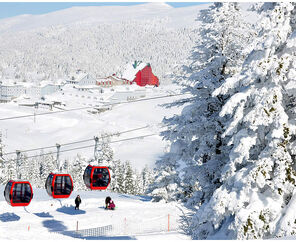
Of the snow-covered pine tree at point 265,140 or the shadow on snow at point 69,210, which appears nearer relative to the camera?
the snow-covered pine tree at point 265,140

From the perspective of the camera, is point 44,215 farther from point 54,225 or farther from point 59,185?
point 59,185

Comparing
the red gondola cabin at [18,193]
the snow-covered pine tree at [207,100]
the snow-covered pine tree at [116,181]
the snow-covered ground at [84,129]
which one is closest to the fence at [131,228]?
the red gondola cabin at [18,193]

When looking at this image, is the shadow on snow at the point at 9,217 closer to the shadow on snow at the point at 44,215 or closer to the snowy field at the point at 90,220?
the snowy field at the point at 90,220

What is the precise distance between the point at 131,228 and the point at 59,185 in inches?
203

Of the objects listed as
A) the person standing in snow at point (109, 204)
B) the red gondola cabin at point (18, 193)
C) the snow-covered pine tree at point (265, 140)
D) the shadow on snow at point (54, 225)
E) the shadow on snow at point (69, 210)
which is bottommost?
the shadow on snow at point (69, 210)

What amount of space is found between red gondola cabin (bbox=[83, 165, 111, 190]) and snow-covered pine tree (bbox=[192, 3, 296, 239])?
53.9 ft

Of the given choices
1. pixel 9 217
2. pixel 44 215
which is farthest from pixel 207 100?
pixel 9 217

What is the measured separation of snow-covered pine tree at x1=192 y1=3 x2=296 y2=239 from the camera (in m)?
11.4

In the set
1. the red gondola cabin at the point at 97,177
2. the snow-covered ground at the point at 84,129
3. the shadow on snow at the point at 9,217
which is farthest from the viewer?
the snow-covered ground at the point at 84,129

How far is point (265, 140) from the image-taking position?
12.2 meters

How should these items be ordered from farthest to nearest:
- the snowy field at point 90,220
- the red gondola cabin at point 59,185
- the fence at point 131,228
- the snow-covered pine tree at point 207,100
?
the red gondola cabin at point 59,185 < the fence at point 131,228 < the snowy field at point 90,220 < the snow-covered pine tree at point 207,100

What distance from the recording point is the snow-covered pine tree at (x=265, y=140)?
11.4m

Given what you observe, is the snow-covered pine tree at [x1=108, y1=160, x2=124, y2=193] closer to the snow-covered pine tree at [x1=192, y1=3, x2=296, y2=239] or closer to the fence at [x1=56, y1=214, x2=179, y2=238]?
the fence at [x1=56, y1=214, x2=179, y2=238]

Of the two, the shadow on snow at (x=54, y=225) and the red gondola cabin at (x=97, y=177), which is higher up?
the red gondola cabin at (x=97, y=177)
